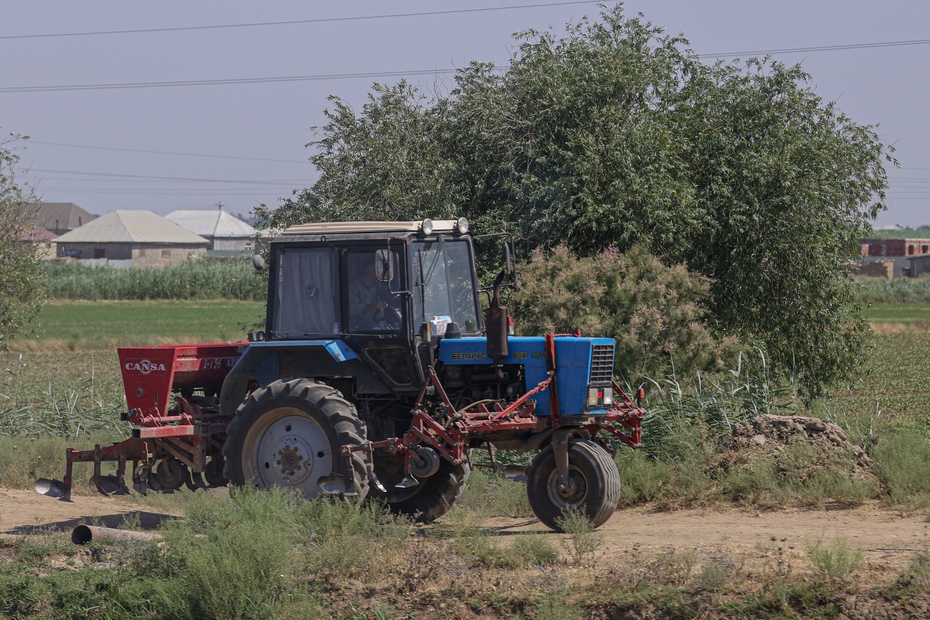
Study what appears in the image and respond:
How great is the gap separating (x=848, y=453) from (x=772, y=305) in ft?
20.3

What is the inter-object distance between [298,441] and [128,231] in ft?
255

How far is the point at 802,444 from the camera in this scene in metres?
10.6

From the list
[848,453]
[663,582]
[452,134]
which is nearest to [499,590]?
[663,582]

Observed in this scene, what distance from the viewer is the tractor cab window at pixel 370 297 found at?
941 cm

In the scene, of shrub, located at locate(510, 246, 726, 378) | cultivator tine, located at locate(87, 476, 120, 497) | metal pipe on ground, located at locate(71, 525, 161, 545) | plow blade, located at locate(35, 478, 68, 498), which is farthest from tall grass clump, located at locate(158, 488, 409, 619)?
shrub, located at locate(510, 246, 726, 378)

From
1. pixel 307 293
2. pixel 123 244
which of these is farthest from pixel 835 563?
pixel 123 244

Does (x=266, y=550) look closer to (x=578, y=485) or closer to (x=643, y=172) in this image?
(x=578, y=485)

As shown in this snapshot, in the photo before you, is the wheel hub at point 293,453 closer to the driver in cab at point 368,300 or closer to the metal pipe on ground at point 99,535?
the driver in cab at point 368,300

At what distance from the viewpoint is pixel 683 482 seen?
34.9 feet

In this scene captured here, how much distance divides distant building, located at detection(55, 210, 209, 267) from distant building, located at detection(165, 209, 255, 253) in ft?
82.4

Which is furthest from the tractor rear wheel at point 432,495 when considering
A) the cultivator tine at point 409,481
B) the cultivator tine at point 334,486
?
the cultivator tine at point 334,486

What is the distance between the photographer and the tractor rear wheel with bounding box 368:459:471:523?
405 inches

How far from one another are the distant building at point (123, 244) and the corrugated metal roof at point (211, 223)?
1127 inches

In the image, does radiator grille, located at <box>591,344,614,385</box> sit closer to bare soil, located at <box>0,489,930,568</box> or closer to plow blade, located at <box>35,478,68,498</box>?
bare soil, located at <box>0,489,930,568</box>
